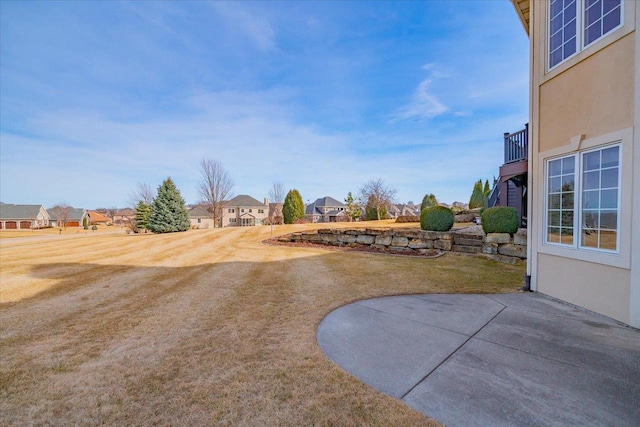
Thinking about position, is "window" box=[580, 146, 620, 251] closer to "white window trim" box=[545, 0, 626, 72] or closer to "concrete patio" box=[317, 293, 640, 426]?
"concrete patio" box=[317, 293, 640, 426]

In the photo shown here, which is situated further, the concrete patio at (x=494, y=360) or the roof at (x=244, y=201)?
the roof at (x=244, y=201)

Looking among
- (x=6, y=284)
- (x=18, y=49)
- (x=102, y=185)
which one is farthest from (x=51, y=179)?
(x=6, y=284)

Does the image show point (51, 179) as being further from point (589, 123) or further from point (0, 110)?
point (589, 123)

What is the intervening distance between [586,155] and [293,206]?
29.2m

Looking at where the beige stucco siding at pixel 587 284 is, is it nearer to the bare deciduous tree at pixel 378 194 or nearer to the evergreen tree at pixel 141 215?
the bare deciduous tree at pixel 378 194

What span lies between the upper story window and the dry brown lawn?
190 inches

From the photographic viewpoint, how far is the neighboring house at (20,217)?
48.9 m

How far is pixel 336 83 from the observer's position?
528 inches

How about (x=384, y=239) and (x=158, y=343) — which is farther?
(x=384, y=239)

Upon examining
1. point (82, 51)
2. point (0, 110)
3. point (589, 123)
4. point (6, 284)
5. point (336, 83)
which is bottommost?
point (6, 284)

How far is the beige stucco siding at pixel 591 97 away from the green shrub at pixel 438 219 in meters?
5.13

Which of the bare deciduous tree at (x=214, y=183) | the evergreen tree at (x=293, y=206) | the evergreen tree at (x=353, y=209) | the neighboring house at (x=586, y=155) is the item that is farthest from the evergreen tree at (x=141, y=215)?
the neighboring house at (x=586, y=155)

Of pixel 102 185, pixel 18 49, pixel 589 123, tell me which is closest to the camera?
pixel 589 123

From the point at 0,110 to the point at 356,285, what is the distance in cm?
1770
